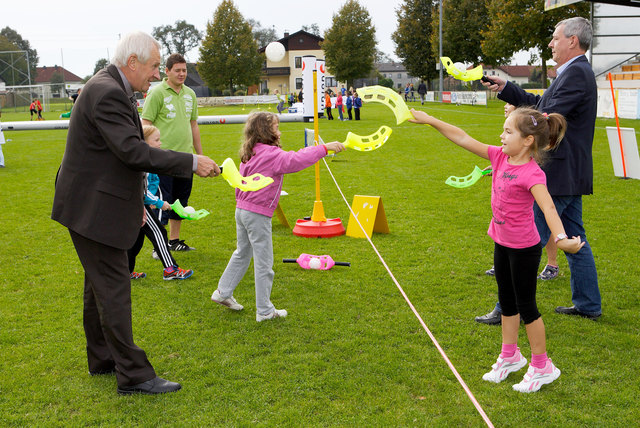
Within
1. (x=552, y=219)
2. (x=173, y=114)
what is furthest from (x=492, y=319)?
(x=173, y=114)

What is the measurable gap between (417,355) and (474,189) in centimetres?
658

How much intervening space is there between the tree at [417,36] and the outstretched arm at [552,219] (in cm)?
5510

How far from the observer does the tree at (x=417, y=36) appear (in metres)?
55.9

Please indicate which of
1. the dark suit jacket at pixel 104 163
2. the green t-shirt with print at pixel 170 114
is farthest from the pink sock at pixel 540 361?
the green t-shirt with print at pixel 170 114

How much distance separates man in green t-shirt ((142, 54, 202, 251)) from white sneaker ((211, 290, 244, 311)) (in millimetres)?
2035

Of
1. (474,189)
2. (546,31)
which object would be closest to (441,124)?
(474,189)

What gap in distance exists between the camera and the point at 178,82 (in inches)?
243

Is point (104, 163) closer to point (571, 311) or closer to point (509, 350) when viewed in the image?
point (509, 350)

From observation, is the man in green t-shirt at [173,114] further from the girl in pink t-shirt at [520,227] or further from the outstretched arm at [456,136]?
the girl in pink t-shirt at [520,227]

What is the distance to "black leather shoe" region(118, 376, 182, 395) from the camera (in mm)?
3482

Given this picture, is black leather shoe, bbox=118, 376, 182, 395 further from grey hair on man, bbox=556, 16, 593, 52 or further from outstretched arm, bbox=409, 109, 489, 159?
grey hair on man, bbox=556, 16, 593, 52

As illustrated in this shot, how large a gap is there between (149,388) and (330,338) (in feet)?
4.72

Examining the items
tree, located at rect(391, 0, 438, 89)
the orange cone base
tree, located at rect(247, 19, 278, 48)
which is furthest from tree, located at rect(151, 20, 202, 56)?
the orange cone base

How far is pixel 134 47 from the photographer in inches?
126
